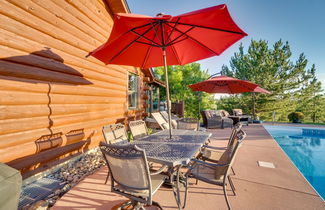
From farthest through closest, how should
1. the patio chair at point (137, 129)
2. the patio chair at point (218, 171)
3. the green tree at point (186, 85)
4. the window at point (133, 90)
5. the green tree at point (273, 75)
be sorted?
1. the green tree at point (186, 85)
2. the green tree at point (273, 75)
3. the window at point (133, 90)
4. the patio chair at point (137, 129)
5. the patio chair at point (218, 171)

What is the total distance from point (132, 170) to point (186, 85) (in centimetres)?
1626

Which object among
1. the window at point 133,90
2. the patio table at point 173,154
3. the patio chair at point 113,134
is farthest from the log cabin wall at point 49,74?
the patio table at point 173,154

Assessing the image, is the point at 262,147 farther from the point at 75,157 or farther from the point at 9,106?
the point at 9,106

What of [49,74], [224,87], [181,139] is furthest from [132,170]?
[224,87]

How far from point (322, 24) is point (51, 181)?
900 inches

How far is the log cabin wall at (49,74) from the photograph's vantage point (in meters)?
2.32

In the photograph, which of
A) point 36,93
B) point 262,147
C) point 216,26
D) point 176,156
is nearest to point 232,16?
point 216,26

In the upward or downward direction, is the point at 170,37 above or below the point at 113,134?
above

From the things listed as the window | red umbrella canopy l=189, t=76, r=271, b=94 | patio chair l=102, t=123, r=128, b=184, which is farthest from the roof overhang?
patio chair l=102, t=123, r=128, b=184

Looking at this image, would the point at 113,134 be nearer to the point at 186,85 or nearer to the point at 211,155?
the point at 211,155

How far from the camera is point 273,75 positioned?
16359mm

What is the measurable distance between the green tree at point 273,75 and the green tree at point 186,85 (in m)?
4.43

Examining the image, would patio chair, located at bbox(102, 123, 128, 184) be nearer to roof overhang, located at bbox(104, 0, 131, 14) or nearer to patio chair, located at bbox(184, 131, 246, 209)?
patio chair, located at bbox(184, 131, 246, 209)

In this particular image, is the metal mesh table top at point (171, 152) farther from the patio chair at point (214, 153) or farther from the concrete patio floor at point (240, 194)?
the concrete patio floor at point (240, 194)
